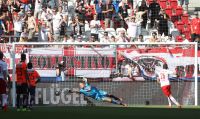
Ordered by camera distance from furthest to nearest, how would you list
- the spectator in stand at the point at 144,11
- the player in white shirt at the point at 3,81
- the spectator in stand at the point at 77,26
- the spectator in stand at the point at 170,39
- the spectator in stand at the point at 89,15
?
the spectator in stand at the point at 89,15
the spectator in stand at the point at 144,11
the spectator in stand at the point at 77,26
the spectator in stand at the point at 170,39
the player in white shirt at the point at 3,81

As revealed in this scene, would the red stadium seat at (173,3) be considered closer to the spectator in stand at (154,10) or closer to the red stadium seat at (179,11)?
the red stadium seat at (179,11)

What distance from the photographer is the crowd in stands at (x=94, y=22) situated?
84.2 ft

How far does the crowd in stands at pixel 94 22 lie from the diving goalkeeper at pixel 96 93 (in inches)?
107

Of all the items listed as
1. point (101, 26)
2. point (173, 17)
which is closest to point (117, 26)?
point (101, 26)

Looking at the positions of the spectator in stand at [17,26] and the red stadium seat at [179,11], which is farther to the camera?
the red stadium seat at [179,11]

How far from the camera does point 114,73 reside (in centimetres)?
2320

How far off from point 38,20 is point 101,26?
266 centimetres

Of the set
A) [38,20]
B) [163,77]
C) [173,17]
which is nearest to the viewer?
[163,77]

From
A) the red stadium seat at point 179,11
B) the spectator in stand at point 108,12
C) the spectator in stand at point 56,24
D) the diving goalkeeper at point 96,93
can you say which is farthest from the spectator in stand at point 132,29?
the diving goalkeeper at point 96,93

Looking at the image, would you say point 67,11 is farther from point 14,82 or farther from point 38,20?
point 14,82

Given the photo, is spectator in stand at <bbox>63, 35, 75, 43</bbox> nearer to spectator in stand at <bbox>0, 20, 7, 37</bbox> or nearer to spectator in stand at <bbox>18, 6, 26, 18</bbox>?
spectator in stand at <bbox>18, 6, 26, 18</bbox>

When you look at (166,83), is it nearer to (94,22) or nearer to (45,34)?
(94,22)

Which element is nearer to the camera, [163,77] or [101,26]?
[163,77]

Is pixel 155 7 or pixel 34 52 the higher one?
pixel 155 7
